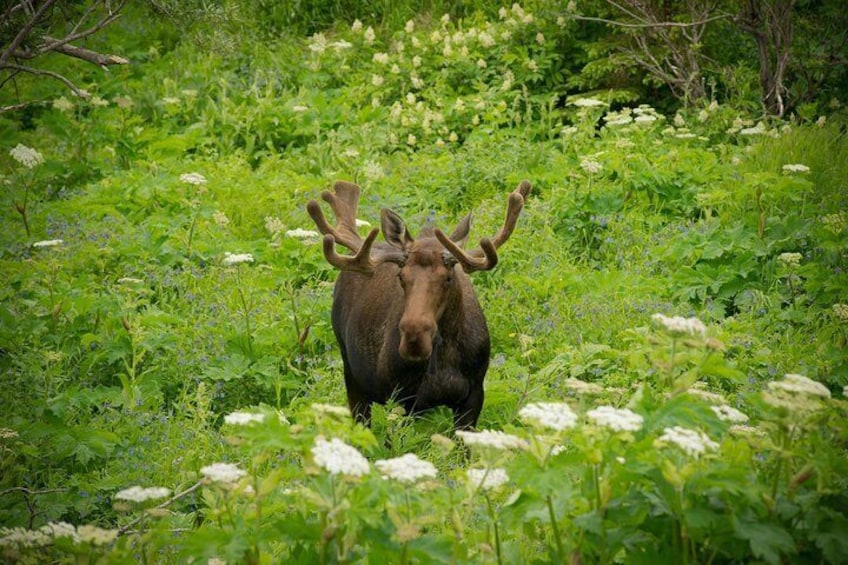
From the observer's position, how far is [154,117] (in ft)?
43.3

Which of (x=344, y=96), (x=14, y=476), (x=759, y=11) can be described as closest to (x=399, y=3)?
(x=344, y=96)

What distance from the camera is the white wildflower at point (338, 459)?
297 centimetres

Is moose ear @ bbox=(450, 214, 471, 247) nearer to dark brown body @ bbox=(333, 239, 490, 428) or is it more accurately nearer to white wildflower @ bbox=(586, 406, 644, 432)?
dark brown body @ bbox=(333, 239, 490, 428)

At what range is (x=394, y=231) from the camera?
6520 millimetres

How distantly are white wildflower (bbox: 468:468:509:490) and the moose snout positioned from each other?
2.43 m

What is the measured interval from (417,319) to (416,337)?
10 cm

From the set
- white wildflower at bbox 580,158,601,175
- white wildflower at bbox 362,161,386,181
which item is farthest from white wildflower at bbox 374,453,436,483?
white wildflower at bbox 362,161,386,181

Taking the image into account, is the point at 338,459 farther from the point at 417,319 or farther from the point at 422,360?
the point at 422,360

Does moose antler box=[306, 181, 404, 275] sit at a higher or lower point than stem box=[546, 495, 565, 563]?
lower

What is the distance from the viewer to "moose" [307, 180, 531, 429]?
607cm

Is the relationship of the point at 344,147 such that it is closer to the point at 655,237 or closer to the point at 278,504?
the point at 655,237

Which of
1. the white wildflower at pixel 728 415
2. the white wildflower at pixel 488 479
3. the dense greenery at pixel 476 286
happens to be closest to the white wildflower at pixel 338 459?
the dense greenery at pixel 476 286

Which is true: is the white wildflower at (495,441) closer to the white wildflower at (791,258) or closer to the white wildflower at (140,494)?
the white wildflower at (140,494)

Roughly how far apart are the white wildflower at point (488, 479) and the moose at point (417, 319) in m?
2.45
